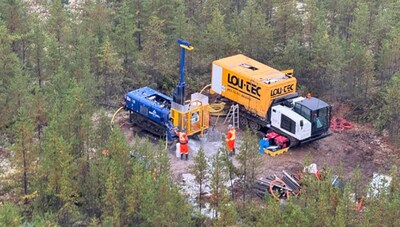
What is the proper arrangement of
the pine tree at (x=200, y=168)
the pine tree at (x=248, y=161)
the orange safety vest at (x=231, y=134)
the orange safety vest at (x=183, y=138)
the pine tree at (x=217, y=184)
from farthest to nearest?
the orange safety vest at (x=231, y=134)
the orange safety vest at (x=183, y=138)
the pine tree at (x=248, y=161)
the pine tree at (x=200, y=168)
the pine tree at (x=217, y=184)

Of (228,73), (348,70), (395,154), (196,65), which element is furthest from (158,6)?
(395,154)

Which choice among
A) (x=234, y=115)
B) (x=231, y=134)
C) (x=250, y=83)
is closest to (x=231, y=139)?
(x=231, y=134)

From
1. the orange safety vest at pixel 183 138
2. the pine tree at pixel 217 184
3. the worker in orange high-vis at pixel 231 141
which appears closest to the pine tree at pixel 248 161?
the pine tree at pixel 217 184

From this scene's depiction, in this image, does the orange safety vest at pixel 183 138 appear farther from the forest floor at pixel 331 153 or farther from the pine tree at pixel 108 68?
the pine tree at pixel 108 68

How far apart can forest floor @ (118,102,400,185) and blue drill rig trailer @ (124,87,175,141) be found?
0.64 meters

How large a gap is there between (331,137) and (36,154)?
14588mm

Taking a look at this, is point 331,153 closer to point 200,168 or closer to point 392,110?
point 392,110

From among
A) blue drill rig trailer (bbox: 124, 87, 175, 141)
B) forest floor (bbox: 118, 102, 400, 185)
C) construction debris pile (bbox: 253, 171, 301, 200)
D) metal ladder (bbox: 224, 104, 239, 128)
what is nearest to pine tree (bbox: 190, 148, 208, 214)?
construction debris pile (bbox: 253, 171, 301, 200)

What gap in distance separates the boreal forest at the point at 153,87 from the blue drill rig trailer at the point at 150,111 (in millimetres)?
1184

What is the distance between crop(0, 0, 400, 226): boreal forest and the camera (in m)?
25.3

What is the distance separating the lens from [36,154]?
90.3 ft

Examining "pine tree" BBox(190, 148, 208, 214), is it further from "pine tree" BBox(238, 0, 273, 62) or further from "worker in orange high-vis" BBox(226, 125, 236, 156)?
"pine tree" BBox(238, 0, 273, 62)

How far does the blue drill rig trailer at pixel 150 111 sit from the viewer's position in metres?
33.7

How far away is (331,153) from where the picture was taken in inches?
1341
